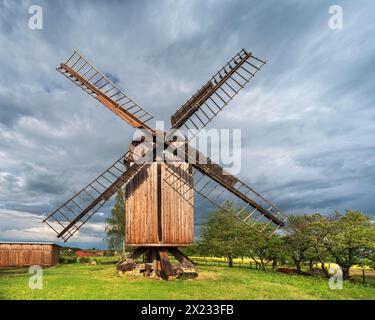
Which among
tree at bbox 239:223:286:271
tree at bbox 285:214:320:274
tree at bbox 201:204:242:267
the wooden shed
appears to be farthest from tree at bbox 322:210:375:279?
the wooden shed

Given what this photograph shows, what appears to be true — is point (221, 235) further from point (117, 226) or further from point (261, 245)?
point (117, 226)

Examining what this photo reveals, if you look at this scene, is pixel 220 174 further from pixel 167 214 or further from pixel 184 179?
pixel 167 214

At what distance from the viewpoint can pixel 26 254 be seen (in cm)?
3114

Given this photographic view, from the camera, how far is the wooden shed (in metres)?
30.6

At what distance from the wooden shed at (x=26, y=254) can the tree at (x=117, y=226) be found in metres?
11.1

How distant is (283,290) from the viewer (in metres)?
14.7

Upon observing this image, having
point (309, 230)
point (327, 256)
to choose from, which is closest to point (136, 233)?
point (309, 230)

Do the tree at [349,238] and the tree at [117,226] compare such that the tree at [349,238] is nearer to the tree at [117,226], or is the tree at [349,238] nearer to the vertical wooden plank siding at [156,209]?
the vertical wooden plank siding at [156,209]

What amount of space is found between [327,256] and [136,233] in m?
17.1

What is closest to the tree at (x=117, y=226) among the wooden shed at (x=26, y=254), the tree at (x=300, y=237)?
the wooden shed at (x=26, y=254)

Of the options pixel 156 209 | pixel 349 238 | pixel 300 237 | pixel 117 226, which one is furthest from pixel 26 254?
pixel 349 238

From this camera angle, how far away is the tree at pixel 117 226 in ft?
138

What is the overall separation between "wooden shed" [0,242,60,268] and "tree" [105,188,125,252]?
36.3ft
